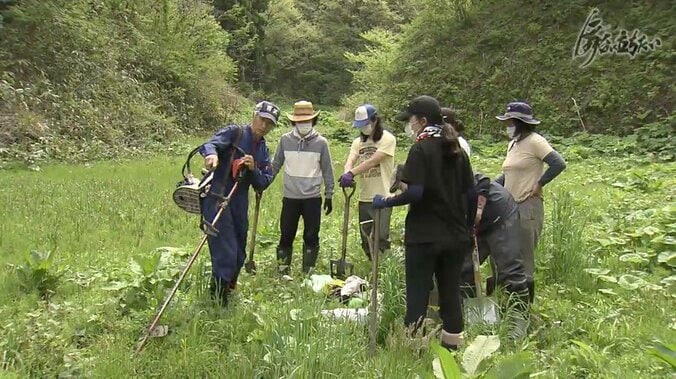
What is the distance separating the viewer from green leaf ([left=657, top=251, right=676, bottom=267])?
19.2 ft

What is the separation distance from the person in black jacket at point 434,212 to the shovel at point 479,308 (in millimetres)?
378

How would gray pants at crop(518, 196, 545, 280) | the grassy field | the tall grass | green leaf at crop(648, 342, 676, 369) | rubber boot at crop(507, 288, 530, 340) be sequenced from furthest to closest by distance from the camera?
1. the tall grass
2. gray pants at crop(518, 196, 545, 280)
3. rubber boot at crop(507, 288, 530, 340)
4. the grassy field
5. green leaf at crop(648, 342, 676, 369)

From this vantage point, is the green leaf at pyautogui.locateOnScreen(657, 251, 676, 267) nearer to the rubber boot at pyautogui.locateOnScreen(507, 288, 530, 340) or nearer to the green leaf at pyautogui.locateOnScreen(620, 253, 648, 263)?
the green leaf at pyautogui.locateOnScreen(620, 253, 648, 263)

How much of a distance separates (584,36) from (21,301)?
1893 centimetres

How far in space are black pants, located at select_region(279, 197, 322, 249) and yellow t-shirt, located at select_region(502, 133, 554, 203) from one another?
195cm

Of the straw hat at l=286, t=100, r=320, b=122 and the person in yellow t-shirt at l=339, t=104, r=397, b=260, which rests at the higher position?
the straw hat at l=286, t=100, r=320, b=122

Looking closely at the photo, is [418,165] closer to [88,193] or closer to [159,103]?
[88,193]

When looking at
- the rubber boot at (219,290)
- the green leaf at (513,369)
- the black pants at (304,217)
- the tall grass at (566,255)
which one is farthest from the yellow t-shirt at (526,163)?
the green leaf at (513,369)

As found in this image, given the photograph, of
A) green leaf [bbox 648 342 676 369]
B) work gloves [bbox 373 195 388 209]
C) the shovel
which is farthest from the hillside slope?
green leaf [bbox 648 342 676 369]

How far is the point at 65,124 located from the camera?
659 inches

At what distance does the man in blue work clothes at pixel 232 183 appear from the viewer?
4793 millimetres

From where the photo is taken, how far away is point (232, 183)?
16.3ft

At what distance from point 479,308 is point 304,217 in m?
2.25

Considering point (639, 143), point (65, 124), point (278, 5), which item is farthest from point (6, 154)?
point (278, 5)
